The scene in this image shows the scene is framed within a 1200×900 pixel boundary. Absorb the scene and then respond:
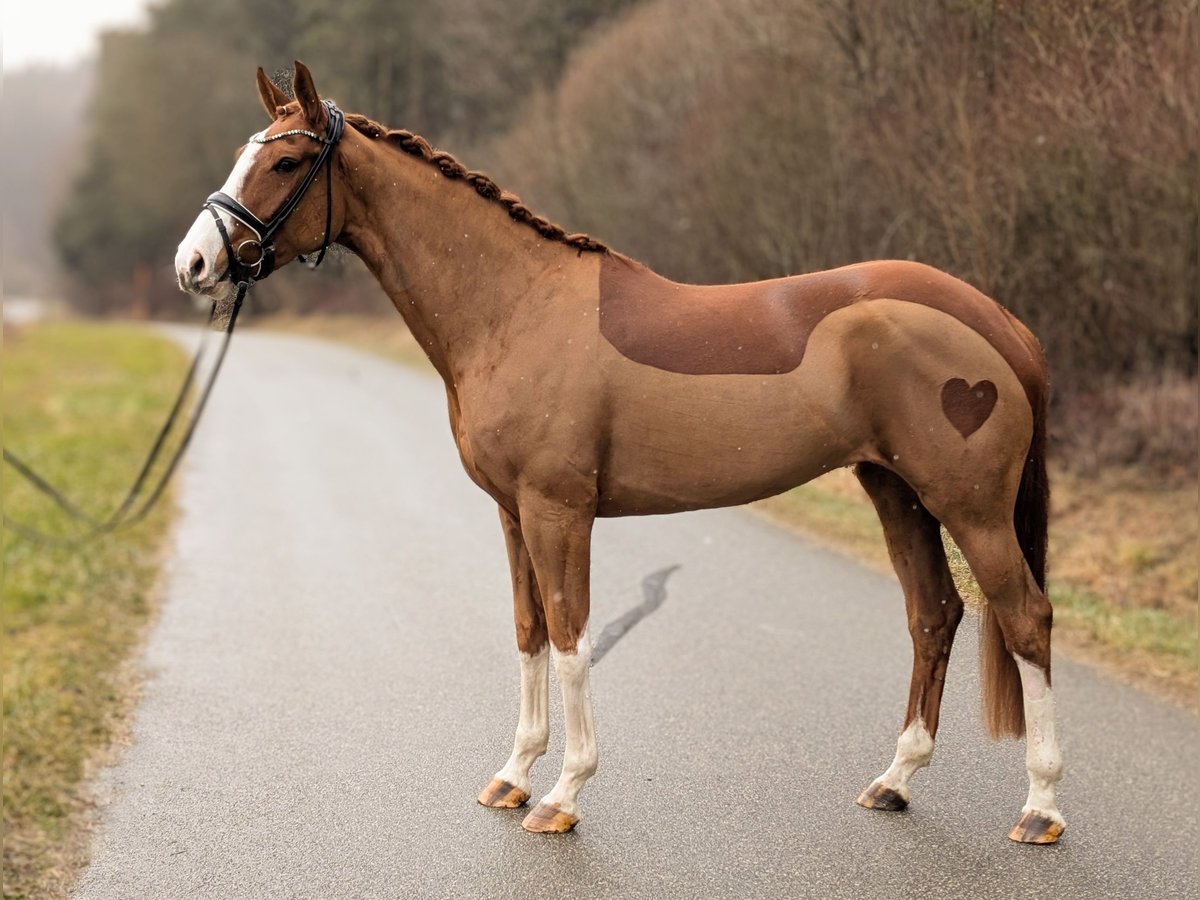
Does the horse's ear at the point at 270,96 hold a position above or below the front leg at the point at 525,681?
above

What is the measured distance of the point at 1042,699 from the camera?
4.10 meters

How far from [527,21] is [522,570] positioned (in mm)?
24339

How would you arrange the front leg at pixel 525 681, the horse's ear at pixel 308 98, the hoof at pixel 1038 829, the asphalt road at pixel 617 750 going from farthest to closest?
the front leg at pixel 525 681
the hoof at pixel 1038 829
the asphalt road at pixel 617 750
the horse's ear at pixel 308 98

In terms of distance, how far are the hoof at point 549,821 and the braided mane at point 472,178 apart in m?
1.95

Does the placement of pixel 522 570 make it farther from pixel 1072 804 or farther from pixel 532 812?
pixel 1072 804

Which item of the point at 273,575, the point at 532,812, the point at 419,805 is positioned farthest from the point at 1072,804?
the point at 273,575

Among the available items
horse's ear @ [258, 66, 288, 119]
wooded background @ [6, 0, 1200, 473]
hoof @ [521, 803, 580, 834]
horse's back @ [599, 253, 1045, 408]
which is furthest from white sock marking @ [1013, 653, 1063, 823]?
wooded background @ [6, 0, 1200, 473]

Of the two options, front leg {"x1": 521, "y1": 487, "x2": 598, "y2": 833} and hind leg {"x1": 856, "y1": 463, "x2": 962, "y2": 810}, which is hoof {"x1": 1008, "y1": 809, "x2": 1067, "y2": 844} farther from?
front leg {"x1": 521, "y1": 487, "x2": 598, "y2": 833}

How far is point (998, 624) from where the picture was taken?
13.6ft

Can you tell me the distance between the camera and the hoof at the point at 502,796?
4.41m

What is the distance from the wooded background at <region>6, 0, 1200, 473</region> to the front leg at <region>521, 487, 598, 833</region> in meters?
1.53

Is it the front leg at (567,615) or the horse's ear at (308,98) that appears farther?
the front leg at (567,615)

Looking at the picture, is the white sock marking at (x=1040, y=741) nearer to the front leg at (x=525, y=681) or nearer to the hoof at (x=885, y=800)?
the hoof at (x=885, y=800)

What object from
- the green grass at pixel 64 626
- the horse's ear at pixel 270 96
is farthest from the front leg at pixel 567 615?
A: the green grass at pixel 64 626
